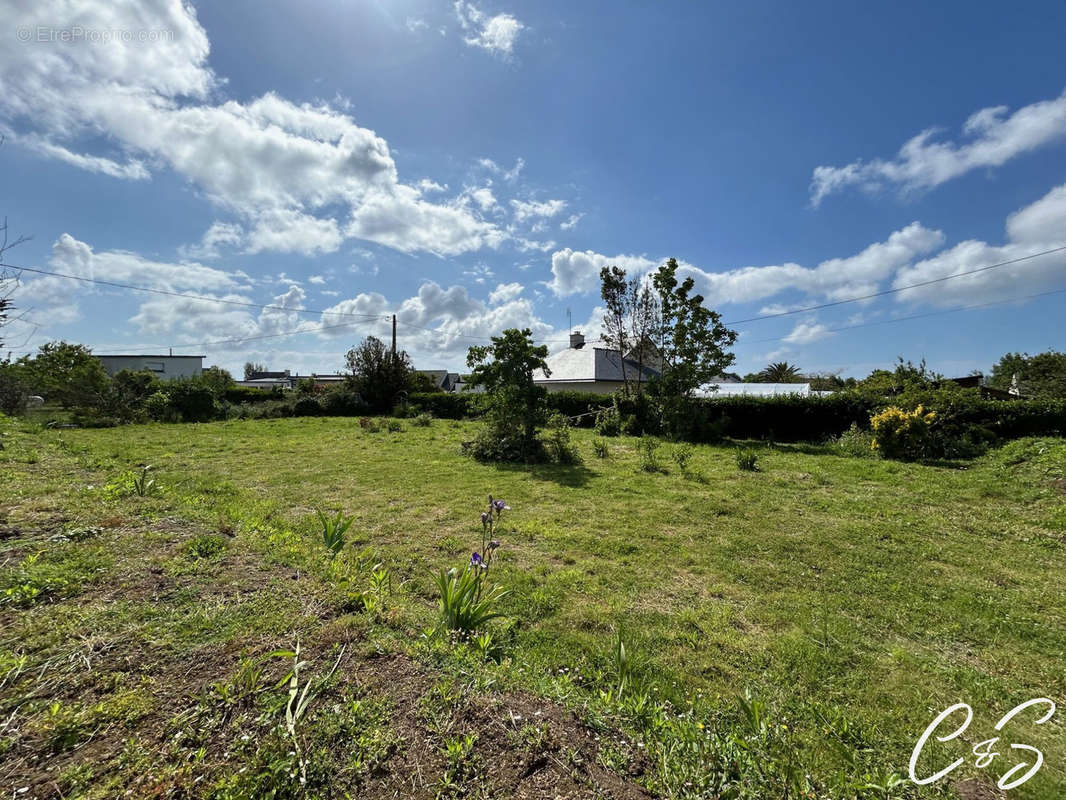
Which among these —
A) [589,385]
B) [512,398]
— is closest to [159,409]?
[512,398]

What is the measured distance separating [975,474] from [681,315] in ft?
30.5

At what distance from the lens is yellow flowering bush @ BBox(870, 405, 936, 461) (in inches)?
423

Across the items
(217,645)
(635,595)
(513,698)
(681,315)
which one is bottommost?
(635,595)

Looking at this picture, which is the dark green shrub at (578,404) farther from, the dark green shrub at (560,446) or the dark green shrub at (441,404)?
the dark green shrub at (560,446)

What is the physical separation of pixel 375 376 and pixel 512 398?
1487cm

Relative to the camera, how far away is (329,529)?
13.2 feet

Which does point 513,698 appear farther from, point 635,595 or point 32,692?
point 635,595

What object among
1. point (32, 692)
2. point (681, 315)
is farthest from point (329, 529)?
point (681, 315)

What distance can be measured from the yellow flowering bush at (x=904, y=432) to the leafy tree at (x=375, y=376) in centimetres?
2100

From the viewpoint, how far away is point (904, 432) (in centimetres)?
1085

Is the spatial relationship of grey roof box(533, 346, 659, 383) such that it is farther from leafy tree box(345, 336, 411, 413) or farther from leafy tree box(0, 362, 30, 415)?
leafy tree box(0, 362, 30, 415)

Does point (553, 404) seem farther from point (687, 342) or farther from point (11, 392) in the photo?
point (11, 392)

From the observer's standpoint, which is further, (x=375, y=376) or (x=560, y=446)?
(x=375, y=376)

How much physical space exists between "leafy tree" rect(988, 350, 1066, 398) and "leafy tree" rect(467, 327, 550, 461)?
940 inches
